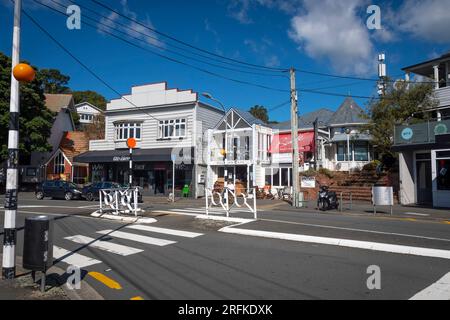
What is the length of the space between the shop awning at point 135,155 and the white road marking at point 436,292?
83.5 ft

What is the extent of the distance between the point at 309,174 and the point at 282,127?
13749mm

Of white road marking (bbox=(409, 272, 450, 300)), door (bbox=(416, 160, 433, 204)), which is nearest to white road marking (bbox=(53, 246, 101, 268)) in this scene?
white road marking (bbox=(409, 272, 450, 300))

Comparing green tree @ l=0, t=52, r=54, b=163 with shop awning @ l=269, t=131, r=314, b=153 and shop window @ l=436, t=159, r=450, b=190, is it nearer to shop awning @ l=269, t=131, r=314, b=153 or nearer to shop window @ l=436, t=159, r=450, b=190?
shop awning @ l=269, t=131, r=314, b=153

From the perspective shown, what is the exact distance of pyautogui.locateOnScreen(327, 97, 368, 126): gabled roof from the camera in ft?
109

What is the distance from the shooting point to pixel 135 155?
31984mm

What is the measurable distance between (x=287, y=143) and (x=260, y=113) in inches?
1529

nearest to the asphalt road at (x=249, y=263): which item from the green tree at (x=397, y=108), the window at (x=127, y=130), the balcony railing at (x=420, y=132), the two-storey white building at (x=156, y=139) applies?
the balcony railing at (x=420, y=132)

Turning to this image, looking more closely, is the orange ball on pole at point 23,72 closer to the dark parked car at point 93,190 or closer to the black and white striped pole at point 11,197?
the black and white striped pole at point 11,197

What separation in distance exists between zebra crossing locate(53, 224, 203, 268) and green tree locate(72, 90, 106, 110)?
68709 mm

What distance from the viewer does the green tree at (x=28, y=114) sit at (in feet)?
107

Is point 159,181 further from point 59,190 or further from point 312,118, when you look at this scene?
point 312,118

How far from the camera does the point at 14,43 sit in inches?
253

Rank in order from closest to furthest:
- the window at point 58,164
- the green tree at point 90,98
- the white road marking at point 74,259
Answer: the white road marking at point 74,259
the window at point 58,164
the green tree at point 90,98

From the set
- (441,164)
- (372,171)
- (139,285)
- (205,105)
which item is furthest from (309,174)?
(139,285)
